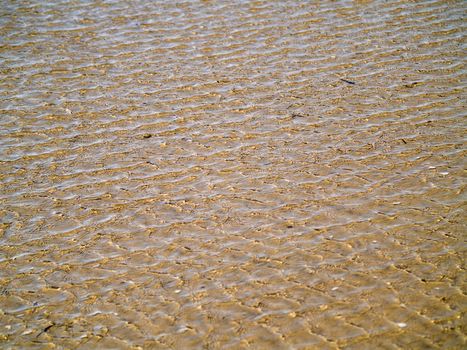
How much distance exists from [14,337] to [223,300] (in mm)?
982

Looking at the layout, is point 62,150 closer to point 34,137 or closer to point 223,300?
point 34,137

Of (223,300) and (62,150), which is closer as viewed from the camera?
(223,300)

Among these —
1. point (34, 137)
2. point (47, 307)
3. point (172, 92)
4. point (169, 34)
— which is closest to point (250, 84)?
point (172, 92)

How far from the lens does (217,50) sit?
19.1ft

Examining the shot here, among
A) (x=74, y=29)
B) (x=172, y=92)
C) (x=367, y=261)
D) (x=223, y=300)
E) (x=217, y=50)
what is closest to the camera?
(x=223, y=300)

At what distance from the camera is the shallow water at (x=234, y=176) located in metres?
3.12

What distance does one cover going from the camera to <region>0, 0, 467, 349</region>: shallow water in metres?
3.12

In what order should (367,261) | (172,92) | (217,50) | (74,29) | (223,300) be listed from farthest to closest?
(74,29), (217,50), (172,92), (367,261), (223,300)

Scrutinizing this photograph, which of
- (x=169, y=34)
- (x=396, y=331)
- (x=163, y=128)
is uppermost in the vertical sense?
(x=169, y=34)

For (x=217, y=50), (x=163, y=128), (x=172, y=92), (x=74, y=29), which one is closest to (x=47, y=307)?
(x=163, y=128)

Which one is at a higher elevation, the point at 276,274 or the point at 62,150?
the point at 62,150

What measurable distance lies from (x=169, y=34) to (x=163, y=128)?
1.69 metres

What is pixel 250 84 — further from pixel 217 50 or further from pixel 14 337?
pixel 14 337

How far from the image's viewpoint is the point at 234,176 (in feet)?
13.9
